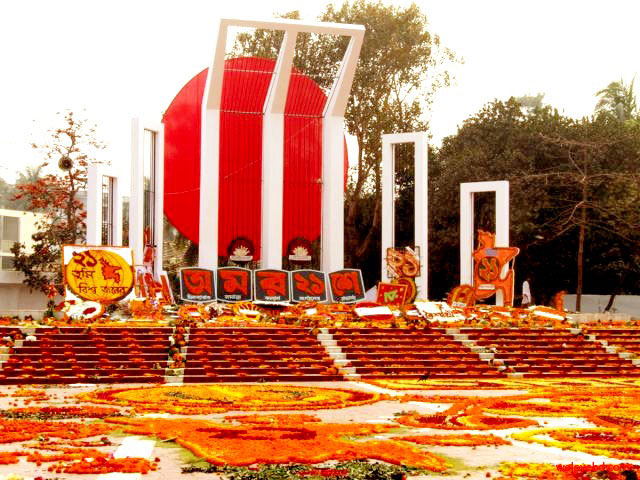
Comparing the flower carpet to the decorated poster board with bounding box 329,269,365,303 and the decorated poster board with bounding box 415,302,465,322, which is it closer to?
the decorated poster board with bounding box 415,302,465,322

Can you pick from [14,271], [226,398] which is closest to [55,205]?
[14,271]

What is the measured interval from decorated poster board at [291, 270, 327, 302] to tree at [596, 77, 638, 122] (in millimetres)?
20007

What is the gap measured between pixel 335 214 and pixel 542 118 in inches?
541

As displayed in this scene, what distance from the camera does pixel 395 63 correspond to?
138 ft

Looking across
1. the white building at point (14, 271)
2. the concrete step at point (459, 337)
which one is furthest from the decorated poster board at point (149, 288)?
the white building at point (14, 271)

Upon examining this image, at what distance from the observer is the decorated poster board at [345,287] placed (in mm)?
28266

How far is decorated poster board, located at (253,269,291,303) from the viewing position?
27.0 meters

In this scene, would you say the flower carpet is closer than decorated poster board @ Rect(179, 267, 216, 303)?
Yes

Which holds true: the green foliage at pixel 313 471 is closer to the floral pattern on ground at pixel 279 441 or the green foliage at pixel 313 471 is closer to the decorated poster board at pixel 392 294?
the floral pattern on ground at pixel 279 441

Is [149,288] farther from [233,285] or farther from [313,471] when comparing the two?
[313,471]

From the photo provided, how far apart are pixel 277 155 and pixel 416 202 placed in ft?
13.5

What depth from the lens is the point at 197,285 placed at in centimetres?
2678

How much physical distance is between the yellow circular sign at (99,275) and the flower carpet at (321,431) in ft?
19.8

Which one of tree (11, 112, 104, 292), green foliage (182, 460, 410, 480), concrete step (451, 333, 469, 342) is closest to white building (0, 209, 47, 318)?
tree (11, 112, 104, 292)
